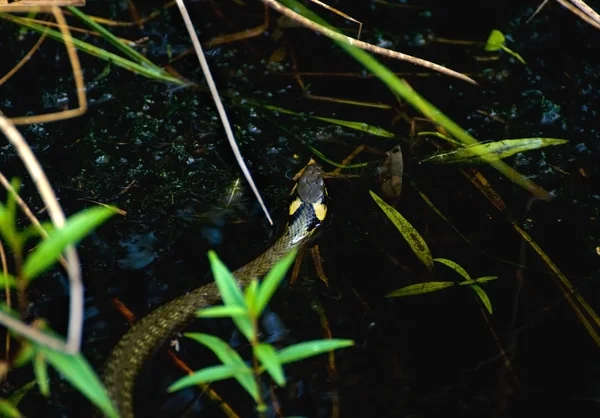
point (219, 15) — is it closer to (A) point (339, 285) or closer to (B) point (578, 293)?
(A) point (339, 285)

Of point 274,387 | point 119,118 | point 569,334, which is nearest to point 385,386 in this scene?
point 274,387

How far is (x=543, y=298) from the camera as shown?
3066mm

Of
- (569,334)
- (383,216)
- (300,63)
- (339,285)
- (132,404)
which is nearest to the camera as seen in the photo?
(132,404)

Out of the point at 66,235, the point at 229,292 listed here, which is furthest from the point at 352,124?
the point at 66,235

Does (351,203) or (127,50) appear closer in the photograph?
(351,203)

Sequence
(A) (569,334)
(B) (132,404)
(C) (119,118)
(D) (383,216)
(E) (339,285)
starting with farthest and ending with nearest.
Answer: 1. (C) (119,118)
2. (D) (383,216)
3. (E) (339,285)
4. (A) (569,334)
5. (B) (132,404)

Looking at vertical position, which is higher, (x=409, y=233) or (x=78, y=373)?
(x=409, y=233)

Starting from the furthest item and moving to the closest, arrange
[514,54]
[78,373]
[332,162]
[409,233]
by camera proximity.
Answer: [514,54], [332,162], [409,233], [78,373]

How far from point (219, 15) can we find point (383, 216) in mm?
1680

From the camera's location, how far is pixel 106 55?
365 cm

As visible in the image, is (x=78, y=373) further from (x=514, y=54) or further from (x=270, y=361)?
(x=514, y=54)

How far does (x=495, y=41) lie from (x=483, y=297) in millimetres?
1728

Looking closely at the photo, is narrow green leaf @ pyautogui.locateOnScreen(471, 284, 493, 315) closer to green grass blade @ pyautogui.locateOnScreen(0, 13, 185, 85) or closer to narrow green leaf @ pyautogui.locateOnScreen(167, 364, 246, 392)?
narrow green leaf @ pyautogui.locateOnScreen(167, 364, 246, 392)

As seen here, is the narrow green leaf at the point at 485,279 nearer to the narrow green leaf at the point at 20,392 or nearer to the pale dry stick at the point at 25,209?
the pale dry stick at the point at 25,209
